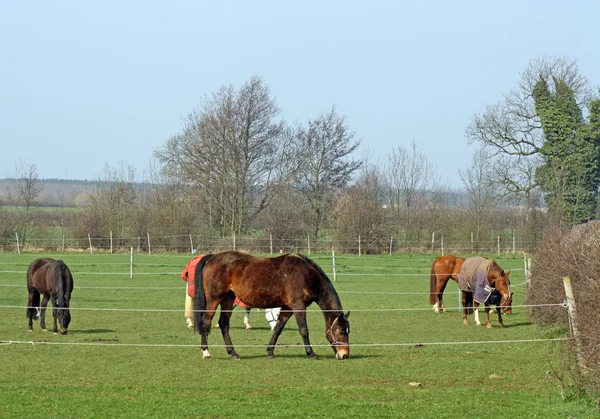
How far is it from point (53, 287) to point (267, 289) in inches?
216

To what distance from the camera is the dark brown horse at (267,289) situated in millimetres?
12656

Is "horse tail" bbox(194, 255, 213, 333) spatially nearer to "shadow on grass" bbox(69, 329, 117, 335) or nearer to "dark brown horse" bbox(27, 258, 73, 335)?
"dark brown horse" bbox(27, 258, 73, 335)

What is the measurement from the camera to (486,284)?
1766 cm

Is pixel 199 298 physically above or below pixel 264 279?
below

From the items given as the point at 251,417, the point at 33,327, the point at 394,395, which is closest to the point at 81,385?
the point at 251,417

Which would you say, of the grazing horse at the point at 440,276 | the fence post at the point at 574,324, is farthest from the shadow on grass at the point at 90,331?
the fence post at the point at 574,324

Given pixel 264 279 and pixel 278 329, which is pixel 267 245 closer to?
pixel 278 329

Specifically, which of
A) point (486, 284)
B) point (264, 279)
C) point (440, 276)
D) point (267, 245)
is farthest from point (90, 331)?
point (267, 245)

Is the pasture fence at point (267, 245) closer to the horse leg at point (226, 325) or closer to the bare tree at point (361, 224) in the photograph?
the bare tree at point (361, 224)

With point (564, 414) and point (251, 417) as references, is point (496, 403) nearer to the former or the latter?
point (564, 414)

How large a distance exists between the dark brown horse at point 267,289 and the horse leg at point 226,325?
0.02 meters

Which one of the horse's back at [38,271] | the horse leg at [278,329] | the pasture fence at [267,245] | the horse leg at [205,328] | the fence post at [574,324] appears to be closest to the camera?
the fence post at [574,324]

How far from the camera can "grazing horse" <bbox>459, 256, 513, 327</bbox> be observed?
17.6 metres

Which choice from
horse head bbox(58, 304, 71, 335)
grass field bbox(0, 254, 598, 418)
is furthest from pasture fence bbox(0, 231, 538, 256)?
horse head bbox(58, 304, 71, 335)
